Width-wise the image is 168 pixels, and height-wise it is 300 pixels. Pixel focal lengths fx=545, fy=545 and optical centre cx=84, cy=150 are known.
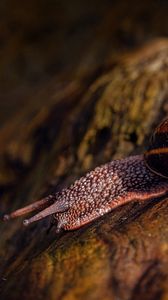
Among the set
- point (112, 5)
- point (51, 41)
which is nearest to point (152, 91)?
point (112, 5)

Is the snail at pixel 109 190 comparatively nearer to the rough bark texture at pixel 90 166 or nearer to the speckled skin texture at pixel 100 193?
the speckled skin texture at pixel 100 193

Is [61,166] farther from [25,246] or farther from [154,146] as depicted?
[154,146]

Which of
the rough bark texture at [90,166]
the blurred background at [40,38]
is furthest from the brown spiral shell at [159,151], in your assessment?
the blurred background at [40,38]

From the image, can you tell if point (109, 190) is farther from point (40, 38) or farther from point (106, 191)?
point (40, 38)

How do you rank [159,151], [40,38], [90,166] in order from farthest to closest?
[40,38] → [90,166] → [159,151]

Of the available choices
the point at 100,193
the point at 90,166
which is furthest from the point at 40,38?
the point at 100,193

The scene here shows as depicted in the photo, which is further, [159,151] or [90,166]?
[90,166]

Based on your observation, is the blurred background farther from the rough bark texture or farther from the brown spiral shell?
the brown spiral shell
